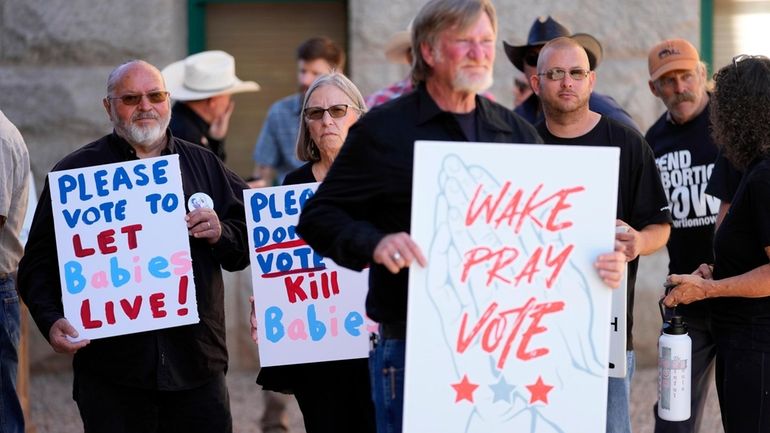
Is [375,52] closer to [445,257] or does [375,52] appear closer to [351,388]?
[351,388]

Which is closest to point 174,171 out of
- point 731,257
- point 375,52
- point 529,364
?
point 529,364

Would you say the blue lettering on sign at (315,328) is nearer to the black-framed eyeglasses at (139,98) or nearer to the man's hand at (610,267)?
the black-framed eyeglasses at (139,98)

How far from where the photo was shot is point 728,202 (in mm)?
4977

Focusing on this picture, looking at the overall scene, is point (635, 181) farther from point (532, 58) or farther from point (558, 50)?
point (532, 58)

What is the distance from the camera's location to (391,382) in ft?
12.3

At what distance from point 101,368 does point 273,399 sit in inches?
93.4

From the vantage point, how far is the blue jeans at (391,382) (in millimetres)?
3740

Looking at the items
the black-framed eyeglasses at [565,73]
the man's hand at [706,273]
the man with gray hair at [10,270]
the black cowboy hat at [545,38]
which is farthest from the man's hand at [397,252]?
the black cowboy hat at [545,38]

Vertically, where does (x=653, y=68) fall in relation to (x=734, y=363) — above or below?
above

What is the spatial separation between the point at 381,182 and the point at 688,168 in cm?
262

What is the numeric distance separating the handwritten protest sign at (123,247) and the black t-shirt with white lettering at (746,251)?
1.99 metres

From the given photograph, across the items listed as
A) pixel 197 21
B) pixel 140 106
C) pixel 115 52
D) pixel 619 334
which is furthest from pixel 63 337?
pixel 197 21

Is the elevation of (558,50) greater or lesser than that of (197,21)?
lesser

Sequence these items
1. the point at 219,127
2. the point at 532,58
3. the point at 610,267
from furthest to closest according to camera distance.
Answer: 1. the point at 219,127
2. the point at 532,58
3. the point at 610,267
